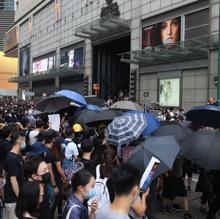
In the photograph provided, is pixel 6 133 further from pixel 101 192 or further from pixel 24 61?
pixel 24 61

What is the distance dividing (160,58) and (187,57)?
8.10 ft

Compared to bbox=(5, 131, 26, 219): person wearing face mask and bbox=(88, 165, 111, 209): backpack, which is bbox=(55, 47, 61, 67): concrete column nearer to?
bbox=(5, 131, 26, 219): person wearing face mask

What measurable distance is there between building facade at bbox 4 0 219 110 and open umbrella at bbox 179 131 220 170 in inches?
699

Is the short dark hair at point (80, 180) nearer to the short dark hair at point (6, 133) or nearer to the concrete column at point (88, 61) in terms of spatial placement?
the short dark hair at point (6, 133)

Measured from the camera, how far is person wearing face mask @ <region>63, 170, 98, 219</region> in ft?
12.9

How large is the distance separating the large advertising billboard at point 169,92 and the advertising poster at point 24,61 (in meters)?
39.3

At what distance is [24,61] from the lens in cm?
7031

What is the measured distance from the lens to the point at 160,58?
101 feet

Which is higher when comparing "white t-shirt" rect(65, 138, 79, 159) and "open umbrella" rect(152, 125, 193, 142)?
"open umbrella" rect(152, 125, 193, 142)

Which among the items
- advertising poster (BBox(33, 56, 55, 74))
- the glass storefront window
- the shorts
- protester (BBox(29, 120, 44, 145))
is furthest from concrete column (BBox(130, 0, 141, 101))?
the glass storefront window

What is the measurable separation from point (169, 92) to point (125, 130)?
23983 millimetres

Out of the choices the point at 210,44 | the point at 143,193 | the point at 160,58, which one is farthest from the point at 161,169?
the point at 160,58

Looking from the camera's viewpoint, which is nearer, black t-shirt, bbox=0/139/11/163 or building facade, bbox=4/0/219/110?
black t-shirt, bbox=0/139/11/163

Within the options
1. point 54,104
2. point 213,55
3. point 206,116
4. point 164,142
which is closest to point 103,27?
point 213,55
